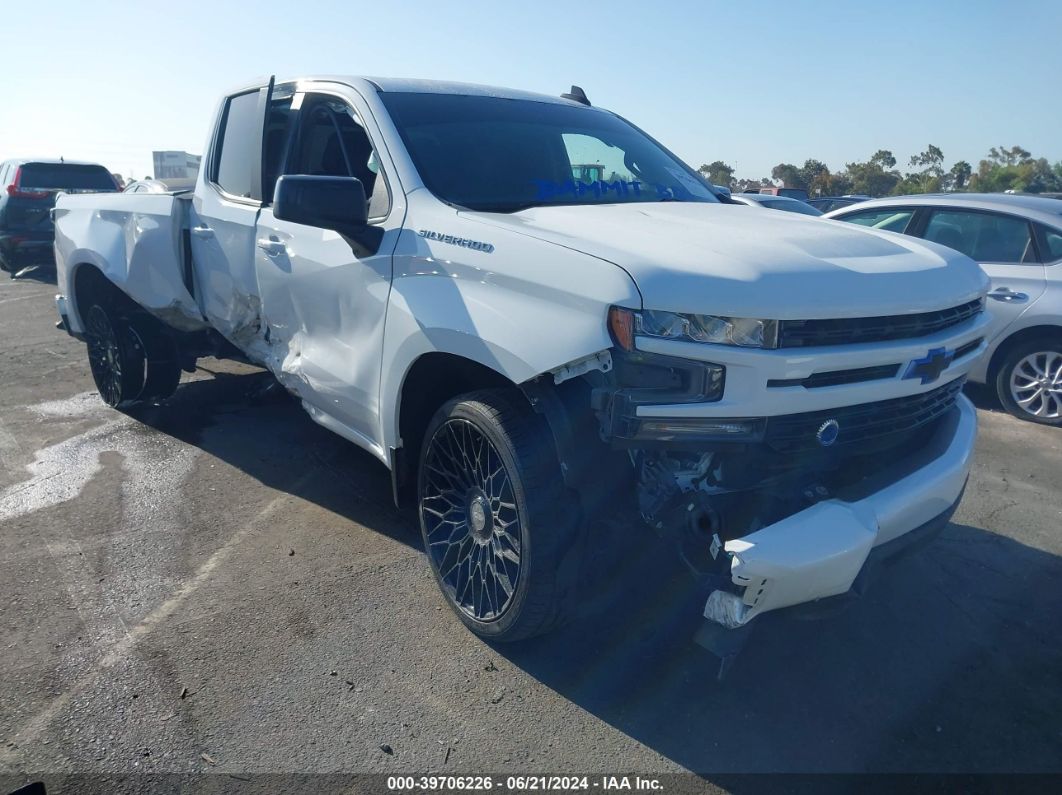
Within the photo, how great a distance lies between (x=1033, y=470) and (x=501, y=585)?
3.97m

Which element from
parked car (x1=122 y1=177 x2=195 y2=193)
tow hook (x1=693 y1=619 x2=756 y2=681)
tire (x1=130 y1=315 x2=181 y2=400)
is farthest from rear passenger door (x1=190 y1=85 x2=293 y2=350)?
tow hook (x1=693 y1=619 x2=756 y2=681)

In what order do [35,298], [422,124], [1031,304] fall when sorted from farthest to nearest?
[35,298] → [1031,304] → [422,124]

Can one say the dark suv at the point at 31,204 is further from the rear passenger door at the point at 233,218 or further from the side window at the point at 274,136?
the side window at the point at 274,136

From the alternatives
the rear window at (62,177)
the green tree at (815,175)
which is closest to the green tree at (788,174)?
the green tree at (815,175)

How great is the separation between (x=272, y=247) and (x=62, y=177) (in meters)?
12.7

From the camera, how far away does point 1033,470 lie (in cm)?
536

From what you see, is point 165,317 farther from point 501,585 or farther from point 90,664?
point 501,585

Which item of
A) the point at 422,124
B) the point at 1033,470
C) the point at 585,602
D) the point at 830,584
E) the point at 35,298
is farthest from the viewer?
the point at 35,298

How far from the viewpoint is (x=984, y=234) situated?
6723 mm

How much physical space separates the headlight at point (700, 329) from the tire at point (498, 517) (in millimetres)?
A: 574

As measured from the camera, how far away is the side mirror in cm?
324

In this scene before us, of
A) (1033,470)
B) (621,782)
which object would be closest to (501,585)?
(621,782)

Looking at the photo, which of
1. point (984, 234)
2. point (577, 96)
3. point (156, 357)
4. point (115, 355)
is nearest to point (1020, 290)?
point (984, 234)

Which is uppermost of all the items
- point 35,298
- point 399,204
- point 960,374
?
point 399,204
